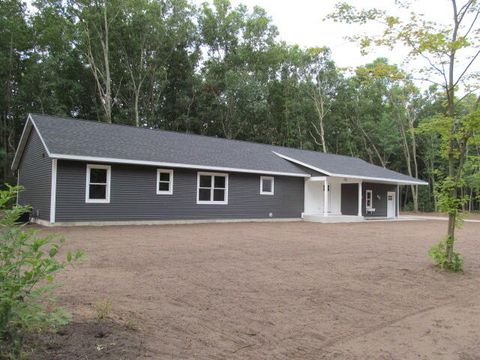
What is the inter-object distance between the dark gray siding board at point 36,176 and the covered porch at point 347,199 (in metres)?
13.3

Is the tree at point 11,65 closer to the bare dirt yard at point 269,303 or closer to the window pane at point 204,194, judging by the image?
the window pane at point 204,194

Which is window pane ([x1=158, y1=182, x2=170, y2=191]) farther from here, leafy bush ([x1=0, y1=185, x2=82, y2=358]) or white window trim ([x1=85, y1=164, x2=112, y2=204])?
leafy bush ([x1=0, y1=185, x2=82, y2=358])

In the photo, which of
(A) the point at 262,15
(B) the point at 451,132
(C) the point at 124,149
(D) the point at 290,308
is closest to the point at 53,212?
(C) the point at 124,149

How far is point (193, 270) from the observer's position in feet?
24.1

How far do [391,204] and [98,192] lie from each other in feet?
68.5

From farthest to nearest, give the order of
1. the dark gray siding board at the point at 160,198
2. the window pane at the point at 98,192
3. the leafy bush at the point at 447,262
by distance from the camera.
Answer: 1. the window pane at the point at 98,192
2. the dark gray siding board at the point at 160,198
3. the leafy bush at the point at 447,262

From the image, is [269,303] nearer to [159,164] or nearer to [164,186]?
[159,164]

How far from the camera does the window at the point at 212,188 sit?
1848 centimetres

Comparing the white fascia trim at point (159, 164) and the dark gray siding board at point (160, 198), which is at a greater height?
the white fascia trim at point (159, 164)

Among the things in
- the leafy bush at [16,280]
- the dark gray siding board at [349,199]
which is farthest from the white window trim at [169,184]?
the leafy bush at [16,280]

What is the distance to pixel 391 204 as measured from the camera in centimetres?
2839

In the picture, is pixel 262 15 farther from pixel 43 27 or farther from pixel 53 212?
pixel 53 212

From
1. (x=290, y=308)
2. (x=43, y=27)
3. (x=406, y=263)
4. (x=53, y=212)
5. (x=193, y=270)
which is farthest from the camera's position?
(x=43, y=27)

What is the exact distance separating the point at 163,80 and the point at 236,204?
20844 millimetres
